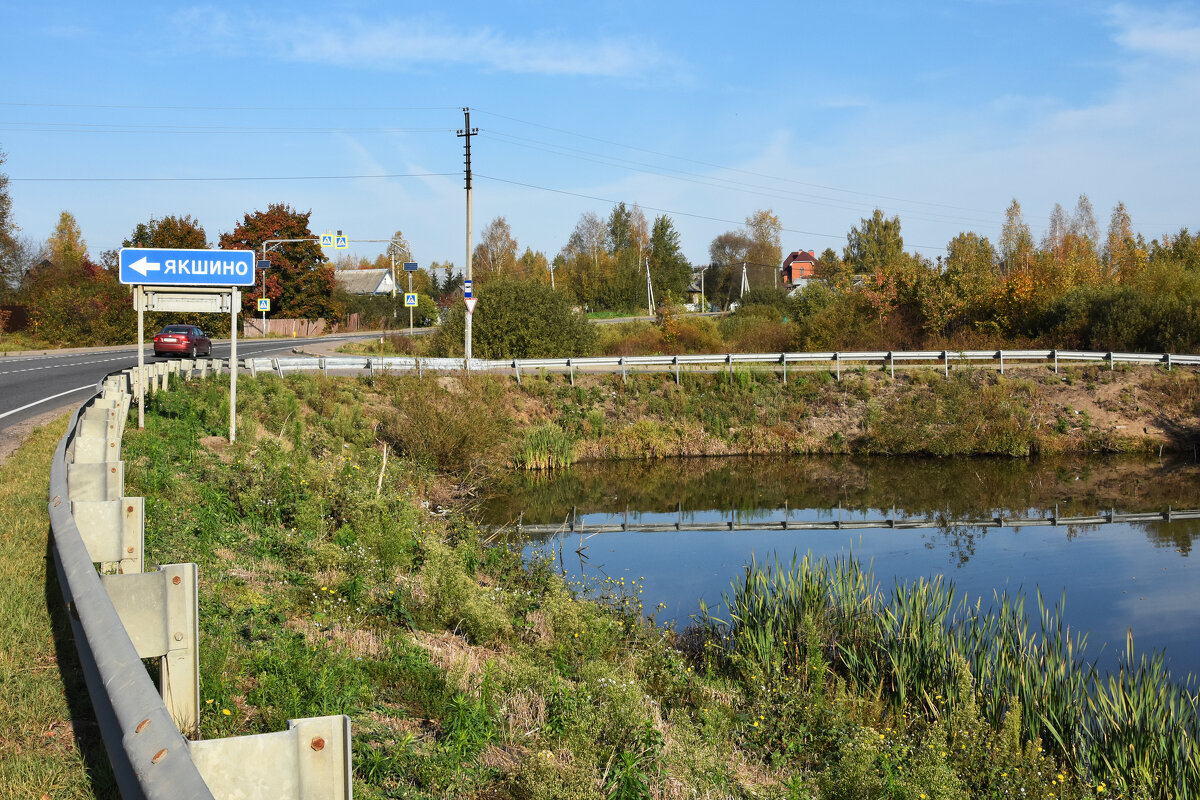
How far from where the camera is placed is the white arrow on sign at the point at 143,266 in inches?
575

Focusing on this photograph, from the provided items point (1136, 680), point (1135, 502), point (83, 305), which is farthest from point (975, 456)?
point (83, 305)

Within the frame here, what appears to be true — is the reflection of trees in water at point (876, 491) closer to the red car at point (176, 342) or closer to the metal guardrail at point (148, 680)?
the metal guardrail at point (148, 680)

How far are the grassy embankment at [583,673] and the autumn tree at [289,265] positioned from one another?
5262 centimetres

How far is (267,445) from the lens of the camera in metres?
15.7

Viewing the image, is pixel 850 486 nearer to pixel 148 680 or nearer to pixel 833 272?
pixel 148 680

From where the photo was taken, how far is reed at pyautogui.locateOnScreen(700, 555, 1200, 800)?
775cm

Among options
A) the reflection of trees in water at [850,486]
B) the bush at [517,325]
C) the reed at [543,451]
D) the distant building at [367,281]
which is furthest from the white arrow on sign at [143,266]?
the distant building at [367,281]

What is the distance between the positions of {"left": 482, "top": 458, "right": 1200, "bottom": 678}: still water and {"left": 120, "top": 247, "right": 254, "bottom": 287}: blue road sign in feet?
21.1

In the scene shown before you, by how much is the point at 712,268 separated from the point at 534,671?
103m

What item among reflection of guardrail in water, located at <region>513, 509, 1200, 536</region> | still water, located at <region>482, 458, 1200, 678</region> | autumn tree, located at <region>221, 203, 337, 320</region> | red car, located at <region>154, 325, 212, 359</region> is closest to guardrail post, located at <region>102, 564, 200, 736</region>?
still water, located at <region>482, 458, 1200, 678</region>

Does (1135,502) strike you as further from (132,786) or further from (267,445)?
(132,786)

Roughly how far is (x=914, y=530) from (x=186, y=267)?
567 inches

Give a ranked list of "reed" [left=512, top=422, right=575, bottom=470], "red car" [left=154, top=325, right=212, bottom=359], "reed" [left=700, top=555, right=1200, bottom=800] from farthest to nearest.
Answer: "red car" [left=154, top=325, right=212, bottom=359], "reed" [left=512, top=422, right=575, bottom=470], "reed" [left=700, top=555, right=1200, bottom=800]

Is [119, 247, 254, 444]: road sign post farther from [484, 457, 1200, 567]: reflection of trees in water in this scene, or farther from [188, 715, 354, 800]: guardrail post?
[188, 715, 354, 800]: guardrail post
